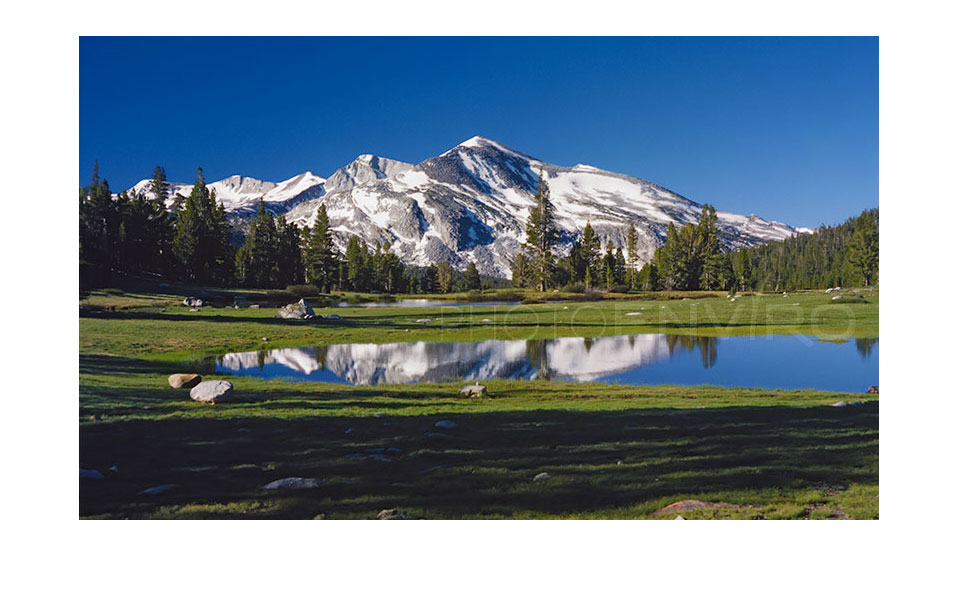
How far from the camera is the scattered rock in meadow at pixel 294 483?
275 inches

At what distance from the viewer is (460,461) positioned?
774cm

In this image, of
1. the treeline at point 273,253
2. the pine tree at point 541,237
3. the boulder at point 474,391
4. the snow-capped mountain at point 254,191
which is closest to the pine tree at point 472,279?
the treeline at point 273,253

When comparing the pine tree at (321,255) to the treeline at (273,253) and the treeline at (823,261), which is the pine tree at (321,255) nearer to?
the treeline at (273,253)

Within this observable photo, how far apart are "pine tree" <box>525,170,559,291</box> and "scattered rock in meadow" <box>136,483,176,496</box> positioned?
23.1m

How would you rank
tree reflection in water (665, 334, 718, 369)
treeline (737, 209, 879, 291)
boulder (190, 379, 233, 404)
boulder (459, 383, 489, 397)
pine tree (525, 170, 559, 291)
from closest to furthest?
boulder (190, 379, 233, 404), boulder (459, 383, 489, 397), treeline (737, 209, 879, 291), tree reflection in water (665, 334, 718, 369), pine tree (525, 170, 559, 291)

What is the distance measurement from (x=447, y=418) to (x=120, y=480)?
5.93 m

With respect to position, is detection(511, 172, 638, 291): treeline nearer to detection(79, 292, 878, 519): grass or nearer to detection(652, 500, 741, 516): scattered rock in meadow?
detection(79, 292, 878, 519): grass

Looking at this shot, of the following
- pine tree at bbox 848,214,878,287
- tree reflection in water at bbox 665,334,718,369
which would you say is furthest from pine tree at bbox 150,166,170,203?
pine tree at bbox 848,214,878,287

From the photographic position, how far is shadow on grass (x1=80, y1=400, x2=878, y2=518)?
267 inches

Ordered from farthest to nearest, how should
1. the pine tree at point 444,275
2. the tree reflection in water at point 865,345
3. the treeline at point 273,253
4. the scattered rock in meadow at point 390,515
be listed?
1. the pine tree at point 444,275
2. the tree reflection in water at point 865,345
3. the treeline at point 273,253
4. the scattered rock in meadow at point 390,515

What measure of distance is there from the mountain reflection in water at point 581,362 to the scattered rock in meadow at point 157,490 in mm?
6916

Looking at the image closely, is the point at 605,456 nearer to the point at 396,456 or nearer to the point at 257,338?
the point at 396,456

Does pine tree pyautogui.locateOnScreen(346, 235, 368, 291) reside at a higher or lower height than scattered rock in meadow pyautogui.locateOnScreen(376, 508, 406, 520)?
higher

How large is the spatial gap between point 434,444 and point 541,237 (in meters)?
23.5
